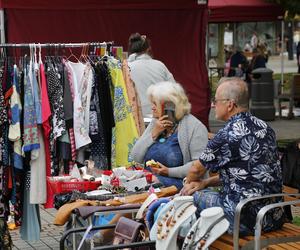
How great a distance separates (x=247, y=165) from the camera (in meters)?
4.57

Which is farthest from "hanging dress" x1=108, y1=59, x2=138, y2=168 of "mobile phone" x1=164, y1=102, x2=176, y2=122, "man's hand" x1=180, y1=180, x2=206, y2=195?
"man's hand" x1=180, y1=180, x2=206, y2=195

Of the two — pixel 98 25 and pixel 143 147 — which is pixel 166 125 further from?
pixel 98 25

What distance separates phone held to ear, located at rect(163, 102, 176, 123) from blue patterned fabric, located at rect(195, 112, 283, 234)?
1.12 metres

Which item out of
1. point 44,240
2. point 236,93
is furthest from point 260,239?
point 44,240

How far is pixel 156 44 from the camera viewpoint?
494 inches

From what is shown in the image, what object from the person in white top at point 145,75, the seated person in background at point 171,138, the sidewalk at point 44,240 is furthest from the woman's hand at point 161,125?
the person in white top at point 145,75

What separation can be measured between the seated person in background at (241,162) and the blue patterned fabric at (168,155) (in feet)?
3.02

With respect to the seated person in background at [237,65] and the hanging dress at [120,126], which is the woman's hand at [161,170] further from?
the seated person in background at [237,65]

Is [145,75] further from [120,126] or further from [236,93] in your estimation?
[236,93]

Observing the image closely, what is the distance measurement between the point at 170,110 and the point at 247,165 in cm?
133

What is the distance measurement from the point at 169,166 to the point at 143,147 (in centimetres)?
31

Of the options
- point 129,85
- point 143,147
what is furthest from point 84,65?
point 143,147

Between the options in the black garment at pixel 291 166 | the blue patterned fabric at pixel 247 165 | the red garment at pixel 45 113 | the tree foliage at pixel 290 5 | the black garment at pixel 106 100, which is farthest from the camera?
the tree foliage at pixel 290 5

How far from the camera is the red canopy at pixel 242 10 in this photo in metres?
14.5
